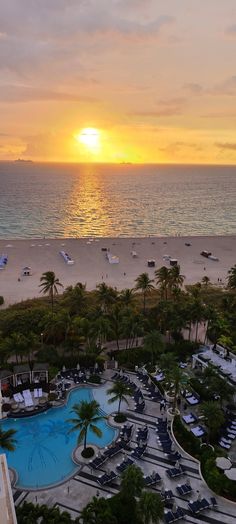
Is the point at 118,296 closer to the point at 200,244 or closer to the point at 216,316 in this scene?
the point at 216,316

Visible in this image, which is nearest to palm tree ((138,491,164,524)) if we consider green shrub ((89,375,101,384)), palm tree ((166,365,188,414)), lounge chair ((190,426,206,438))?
lounge chair ((190,426,206,438))

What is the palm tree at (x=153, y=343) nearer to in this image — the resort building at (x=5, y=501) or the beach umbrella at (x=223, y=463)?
the beach umbrella at (x=223, y=463)

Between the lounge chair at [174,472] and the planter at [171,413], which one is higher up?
A: the planter at [171,413]

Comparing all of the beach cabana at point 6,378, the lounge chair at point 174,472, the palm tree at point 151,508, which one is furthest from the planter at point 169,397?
the beach cabana at point 6,378

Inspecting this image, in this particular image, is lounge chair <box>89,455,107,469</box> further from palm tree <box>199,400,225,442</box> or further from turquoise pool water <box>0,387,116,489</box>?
palm tree <box>199,400,225,442</box>

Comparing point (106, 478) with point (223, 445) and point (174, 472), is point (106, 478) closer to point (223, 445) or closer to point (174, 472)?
point (174, 472)
